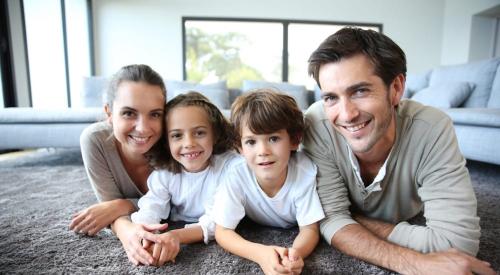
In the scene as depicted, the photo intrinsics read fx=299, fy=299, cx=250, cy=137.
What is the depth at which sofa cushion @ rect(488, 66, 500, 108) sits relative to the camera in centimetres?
259

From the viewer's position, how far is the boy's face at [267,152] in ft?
3.27

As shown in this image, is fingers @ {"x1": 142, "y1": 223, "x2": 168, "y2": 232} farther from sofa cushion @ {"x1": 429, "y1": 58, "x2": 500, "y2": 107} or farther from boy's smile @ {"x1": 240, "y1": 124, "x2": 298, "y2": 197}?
sofa cushion @ {"x1": 429, "y1": 58, "x2": 500, "y2": 107}

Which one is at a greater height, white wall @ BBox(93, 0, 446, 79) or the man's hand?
white wall @ BBox(93, 0, 446, 79)

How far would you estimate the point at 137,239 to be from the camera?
96 cm

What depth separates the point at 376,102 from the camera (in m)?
0.88

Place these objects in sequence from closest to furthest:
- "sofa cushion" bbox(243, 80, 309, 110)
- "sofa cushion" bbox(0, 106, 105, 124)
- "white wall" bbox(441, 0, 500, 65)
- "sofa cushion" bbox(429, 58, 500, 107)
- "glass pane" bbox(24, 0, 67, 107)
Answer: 1. "sofa cushion" bbox(0, 106, 105, 124)
2. "sofa cushion" bbox(429, 58, 500, 107)
3. "glass pane" bbox(24, 0, 67, 107)
4. "sofa cushion" bbox(243, 80, 309, 110)
5. "white wall" bbox(441, 0, 500, 65)

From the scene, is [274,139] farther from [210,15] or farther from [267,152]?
[210,15]

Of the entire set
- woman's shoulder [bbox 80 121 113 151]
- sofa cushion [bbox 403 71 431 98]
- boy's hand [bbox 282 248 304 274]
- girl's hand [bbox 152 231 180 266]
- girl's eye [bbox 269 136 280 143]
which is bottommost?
girl's hand [bbox 152 231 180 266]

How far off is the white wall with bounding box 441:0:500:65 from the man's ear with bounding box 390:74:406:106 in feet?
16.0

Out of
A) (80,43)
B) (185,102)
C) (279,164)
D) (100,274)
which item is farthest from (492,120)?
(80,43)

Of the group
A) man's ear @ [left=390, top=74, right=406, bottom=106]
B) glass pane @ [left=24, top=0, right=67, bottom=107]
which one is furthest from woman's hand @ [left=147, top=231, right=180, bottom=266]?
glass pane @ [left=24, top=0, right=67, bottom=107]

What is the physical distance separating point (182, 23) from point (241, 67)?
1.23 meters

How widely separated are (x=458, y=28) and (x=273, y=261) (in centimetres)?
592

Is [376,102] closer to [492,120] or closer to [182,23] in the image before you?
[492,120]
